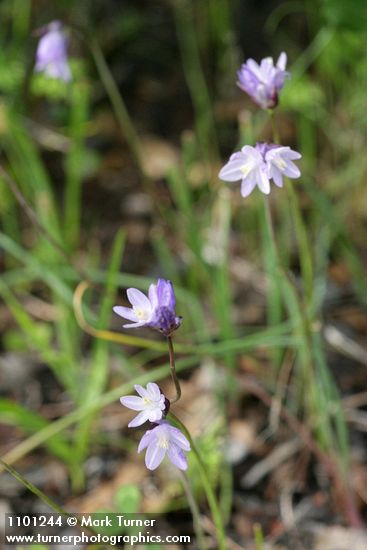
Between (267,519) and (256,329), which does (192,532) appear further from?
(256,329)

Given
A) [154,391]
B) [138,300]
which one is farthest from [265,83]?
[154,391]

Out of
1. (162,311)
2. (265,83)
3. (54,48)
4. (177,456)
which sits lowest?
(177,456)

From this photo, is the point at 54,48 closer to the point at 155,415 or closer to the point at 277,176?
the point at 277,176

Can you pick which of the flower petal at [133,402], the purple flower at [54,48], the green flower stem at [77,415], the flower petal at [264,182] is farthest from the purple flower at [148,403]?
the purple flower at [54,48]

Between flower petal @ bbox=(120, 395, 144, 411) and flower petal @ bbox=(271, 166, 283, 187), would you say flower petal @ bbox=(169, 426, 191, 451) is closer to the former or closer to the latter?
flower petal @ bbox=(120, 395, 144, 411)

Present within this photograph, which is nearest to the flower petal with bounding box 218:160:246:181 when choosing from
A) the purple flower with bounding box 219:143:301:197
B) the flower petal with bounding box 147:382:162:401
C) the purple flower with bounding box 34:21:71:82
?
the purple flower with bounding box 219:143:301:197

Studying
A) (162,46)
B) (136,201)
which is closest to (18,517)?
(136,201)

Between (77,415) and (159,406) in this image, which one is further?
(77,415)
